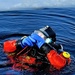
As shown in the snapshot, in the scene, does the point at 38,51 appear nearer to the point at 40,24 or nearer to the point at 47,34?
the point at 47,34

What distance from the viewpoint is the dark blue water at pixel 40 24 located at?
5.77 meters

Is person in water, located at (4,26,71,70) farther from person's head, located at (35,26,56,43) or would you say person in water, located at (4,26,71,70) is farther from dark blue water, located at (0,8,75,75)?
dark blue water, located at (0,8,75,75)

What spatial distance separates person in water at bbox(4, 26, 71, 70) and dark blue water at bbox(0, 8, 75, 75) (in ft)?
0.85

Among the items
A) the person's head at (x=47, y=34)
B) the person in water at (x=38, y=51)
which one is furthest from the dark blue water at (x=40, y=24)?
the person's head at (x=47, y=34)

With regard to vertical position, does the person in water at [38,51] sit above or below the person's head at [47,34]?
below

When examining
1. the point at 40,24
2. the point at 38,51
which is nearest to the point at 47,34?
the point at 38,51

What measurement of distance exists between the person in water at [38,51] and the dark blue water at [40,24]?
259 millimetres

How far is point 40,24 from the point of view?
278 inches

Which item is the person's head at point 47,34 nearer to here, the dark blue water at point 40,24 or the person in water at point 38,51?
the person in water at point 38,51

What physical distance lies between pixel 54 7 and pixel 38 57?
13.4 feet

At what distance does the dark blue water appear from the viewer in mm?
5766

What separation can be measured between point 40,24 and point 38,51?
2669mm

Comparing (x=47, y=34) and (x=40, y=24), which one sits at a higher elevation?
(x=47, y=34)

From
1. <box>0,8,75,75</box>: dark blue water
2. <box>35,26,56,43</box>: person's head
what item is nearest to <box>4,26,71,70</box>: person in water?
<box>35,26,56,43</box>: person's head
